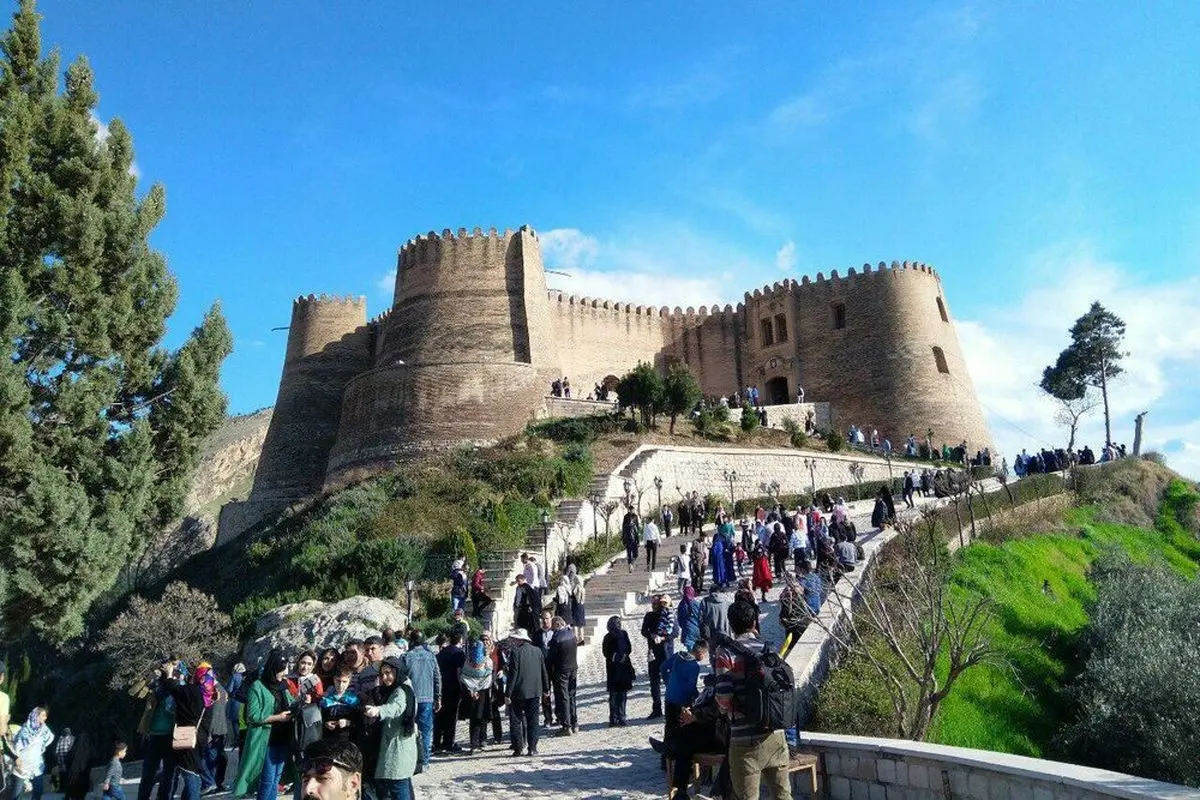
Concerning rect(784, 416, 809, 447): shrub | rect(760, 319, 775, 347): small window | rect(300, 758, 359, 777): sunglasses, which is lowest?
rect(300, 758, 359, 777): sunglasses

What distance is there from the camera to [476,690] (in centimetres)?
815

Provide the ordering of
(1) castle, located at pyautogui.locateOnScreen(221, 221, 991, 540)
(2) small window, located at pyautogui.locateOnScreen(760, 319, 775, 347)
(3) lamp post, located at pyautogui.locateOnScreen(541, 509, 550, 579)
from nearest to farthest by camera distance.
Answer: (3) lamp post, located at pyautogui.locateOnScreen(541, 509, 550, 579) < (1) castle, located at pyautogui.locateOnScreen(221, 221, 991, 540) < (2) small window, located at pyautogui.locateOnScreen(760, 319, 775, 347)

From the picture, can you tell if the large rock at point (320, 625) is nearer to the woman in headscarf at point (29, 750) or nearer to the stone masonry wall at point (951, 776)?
the woman in headscarf at point (29, 750)

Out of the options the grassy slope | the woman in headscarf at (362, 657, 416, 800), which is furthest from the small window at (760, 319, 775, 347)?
the woman in headscarf at (362, 657, 416, 800)

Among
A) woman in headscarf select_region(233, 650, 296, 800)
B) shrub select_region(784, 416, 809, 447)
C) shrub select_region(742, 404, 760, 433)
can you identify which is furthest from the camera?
shrub select_region(784, 416, 809, 447)

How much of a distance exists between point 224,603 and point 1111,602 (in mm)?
17342

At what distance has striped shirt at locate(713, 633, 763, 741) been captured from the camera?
4547 millimetres

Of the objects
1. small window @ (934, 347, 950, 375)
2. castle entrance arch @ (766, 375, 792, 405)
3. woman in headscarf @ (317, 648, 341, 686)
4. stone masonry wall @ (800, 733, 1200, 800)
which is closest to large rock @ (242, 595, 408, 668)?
woman in headscarf @ (317, 648, 341, 686)

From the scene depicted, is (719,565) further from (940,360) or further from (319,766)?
(940,360)

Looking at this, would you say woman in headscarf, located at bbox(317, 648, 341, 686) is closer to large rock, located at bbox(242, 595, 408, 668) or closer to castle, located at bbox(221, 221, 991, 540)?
large rock, located at bbox(242, 595, 408, 668)

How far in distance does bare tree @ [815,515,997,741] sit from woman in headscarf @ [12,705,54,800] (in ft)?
20.6

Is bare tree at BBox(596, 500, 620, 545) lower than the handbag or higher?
higher

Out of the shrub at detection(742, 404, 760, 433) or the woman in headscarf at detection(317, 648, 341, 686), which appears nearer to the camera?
the woman in headscarf at detection(317, 648, 341, 686)

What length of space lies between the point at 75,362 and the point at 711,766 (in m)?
8.07
